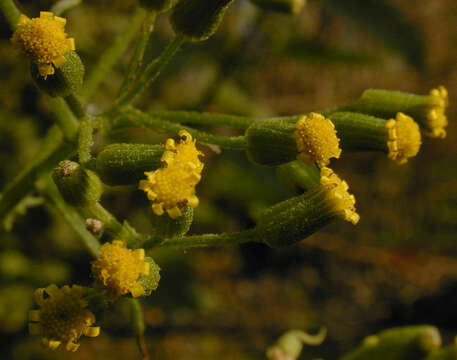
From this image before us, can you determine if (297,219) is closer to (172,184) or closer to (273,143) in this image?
(273,143)

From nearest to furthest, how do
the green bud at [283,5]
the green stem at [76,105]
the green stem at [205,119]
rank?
1. the green stem at [76,105]
2. the green stem at [205,119]
3. the green bud at [283,5]

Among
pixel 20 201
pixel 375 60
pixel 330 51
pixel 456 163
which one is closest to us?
pixel 20 201

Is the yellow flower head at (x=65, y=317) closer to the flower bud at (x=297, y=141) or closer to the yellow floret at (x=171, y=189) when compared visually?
the yellow floret at (x=171, y=189)

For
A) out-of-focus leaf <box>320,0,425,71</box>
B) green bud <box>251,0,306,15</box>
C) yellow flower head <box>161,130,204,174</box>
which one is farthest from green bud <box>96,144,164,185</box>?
out-of-focus leaf <box>320,0,425,71</box>

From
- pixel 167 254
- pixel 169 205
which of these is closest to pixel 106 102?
pixel 167 254

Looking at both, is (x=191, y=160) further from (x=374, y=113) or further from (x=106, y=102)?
(x=106, y=102)

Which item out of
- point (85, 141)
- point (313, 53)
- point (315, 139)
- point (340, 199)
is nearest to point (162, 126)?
point (85, 141)

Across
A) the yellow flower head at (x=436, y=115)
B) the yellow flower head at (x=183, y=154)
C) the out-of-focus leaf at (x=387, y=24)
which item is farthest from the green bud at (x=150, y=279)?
the out-of-focus leaf at (x=387, y=24)
